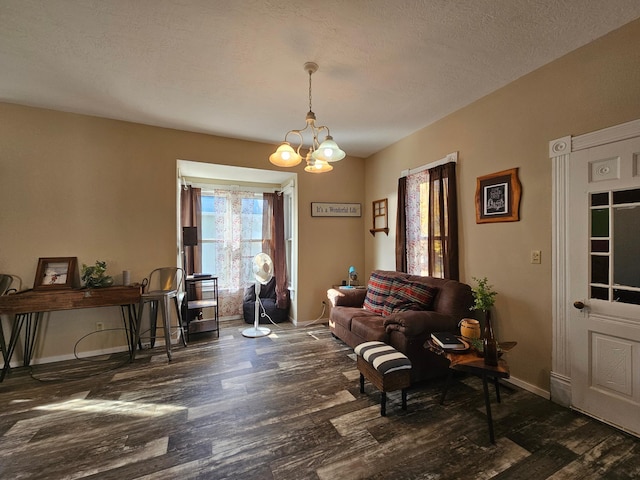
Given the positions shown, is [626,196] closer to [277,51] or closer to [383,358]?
[383,358]

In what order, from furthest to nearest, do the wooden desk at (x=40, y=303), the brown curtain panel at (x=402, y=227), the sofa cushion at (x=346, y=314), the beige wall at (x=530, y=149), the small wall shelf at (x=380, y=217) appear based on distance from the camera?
the small wall shelf at (x=380, y=217)
the brown curtain panel at (x=402, y=227)
the sofa cushion at (x=346, y=314)
the wooden desk at (x=40, y=303)
the beige wall at (x=530, y=149)

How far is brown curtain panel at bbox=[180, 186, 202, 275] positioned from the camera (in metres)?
4.22

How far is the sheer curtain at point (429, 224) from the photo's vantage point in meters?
2.96

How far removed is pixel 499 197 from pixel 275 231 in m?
3.42

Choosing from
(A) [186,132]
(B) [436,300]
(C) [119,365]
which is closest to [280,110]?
(A) [186,132]

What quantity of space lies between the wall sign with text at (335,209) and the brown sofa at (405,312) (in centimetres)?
132

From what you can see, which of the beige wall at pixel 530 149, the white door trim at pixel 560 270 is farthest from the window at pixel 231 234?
the white door trim at pixel 560 270

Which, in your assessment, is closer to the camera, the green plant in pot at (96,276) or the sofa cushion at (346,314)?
the green plant in pot at (96,276)

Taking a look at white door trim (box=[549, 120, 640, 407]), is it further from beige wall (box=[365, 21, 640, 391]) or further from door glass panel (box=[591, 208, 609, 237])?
door glass panel (box=[591, 208, 609, 237])

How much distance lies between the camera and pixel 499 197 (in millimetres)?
2533

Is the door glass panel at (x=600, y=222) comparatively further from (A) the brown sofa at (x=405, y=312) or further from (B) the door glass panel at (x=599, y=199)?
(A) the brown sofa at (x=405, y=312)

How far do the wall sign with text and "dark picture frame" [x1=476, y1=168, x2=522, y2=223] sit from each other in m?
2.10

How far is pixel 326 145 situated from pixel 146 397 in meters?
2.64

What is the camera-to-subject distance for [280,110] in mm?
2932
